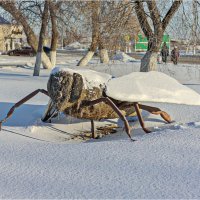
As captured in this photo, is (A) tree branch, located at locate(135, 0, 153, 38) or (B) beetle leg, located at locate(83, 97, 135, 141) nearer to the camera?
(B) beetle leg, located at locate(83, 97, 135, 141)

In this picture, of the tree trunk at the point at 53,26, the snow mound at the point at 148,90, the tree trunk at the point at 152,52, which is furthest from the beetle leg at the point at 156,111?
the tree trunk at the point at 53,26

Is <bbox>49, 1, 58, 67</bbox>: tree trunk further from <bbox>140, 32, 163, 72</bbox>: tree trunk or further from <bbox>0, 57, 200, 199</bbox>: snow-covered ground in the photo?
<bbox>0, 57, 200, 199</bbox>: snow-covered ground

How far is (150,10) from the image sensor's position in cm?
1125

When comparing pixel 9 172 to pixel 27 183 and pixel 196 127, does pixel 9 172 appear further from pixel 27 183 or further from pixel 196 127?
pixel 196 127

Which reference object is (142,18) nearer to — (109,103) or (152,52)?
(152,52)

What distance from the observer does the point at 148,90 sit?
23.3 feet

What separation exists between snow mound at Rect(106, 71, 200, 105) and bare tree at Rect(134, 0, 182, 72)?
412cm

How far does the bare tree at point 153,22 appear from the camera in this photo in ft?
36.9

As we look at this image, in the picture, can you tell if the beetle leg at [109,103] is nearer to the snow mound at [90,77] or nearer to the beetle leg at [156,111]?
the snow mound at [90,77]

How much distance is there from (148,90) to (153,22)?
496cm

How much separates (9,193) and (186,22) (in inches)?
336

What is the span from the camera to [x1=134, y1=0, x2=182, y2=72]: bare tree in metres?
11.3

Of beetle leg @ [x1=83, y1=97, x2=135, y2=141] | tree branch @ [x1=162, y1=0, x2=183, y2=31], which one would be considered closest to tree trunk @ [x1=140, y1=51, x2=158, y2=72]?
tree branch @ [x1=162, y1=0, x2=183, y2=31]

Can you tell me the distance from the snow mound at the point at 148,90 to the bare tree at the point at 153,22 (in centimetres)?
412
